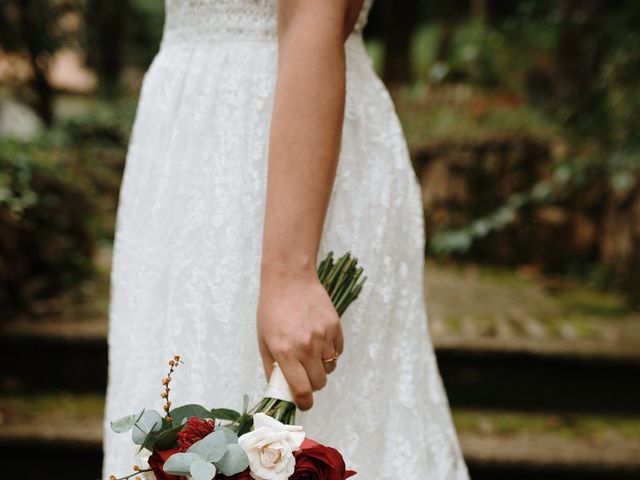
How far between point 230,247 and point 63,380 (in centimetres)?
208

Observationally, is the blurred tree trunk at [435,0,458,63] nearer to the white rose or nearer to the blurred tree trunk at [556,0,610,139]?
the blurred tree trunk at [556,0,610,139]

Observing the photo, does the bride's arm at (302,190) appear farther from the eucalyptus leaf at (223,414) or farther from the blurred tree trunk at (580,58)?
the blurred tree trunk at (580,58)

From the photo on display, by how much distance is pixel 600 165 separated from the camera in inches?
134

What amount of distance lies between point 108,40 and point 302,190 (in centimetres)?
655

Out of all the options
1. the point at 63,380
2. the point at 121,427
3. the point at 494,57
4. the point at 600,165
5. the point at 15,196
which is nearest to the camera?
the point at 121,427

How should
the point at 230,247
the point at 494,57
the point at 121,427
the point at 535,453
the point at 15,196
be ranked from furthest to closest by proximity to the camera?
the point at 494,57 → the point at 15,196 → the point at 535,453 → the point at 230,247 → the point at 121,427

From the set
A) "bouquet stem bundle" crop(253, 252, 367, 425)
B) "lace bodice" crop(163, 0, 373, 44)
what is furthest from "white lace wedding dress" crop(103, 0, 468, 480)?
"bouquet stem bundle" crop(253, 252, 367, 425)

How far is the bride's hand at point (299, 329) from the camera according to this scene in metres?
0.68

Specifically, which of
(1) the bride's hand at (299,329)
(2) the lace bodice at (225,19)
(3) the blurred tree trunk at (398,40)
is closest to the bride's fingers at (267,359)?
(1) the bride's hand at (299,329)

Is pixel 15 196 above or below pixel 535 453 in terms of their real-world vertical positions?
above

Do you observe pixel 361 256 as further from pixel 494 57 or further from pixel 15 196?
pixel 494 57

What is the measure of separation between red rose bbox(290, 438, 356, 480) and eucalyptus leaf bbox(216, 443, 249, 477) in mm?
47

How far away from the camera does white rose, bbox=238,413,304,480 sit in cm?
59

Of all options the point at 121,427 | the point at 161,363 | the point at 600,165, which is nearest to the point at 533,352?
the point at 600,165
